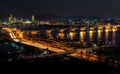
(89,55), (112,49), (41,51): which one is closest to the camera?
(89,55)

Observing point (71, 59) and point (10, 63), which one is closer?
point (10, 63)

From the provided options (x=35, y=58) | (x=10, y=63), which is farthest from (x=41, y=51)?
(x=10, y=63)

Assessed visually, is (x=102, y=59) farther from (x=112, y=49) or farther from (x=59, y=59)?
(x=112, y=49)

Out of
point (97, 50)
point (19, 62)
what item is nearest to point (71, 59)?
point (19, 62)

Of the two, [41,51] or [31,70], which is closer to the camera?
[31,70]

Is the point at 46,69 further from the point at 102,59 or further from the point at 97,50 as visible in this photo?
the point at 97,50

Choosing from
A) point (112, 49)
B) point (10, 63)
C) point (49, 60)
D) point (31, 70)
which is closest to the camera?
point (31, 70)

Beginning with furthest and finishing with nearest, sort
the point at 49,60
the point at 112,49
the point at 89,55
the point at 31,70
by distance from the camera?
the point at 112,49, the point at 89,55, the point at 49,60, the point at 31,70

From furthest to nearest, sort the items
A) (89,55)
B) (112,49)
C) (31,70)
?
(112,49)
(89,55)
(31,70)

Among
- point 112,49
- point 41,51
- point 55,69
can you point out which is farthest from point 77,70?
point 112,49
